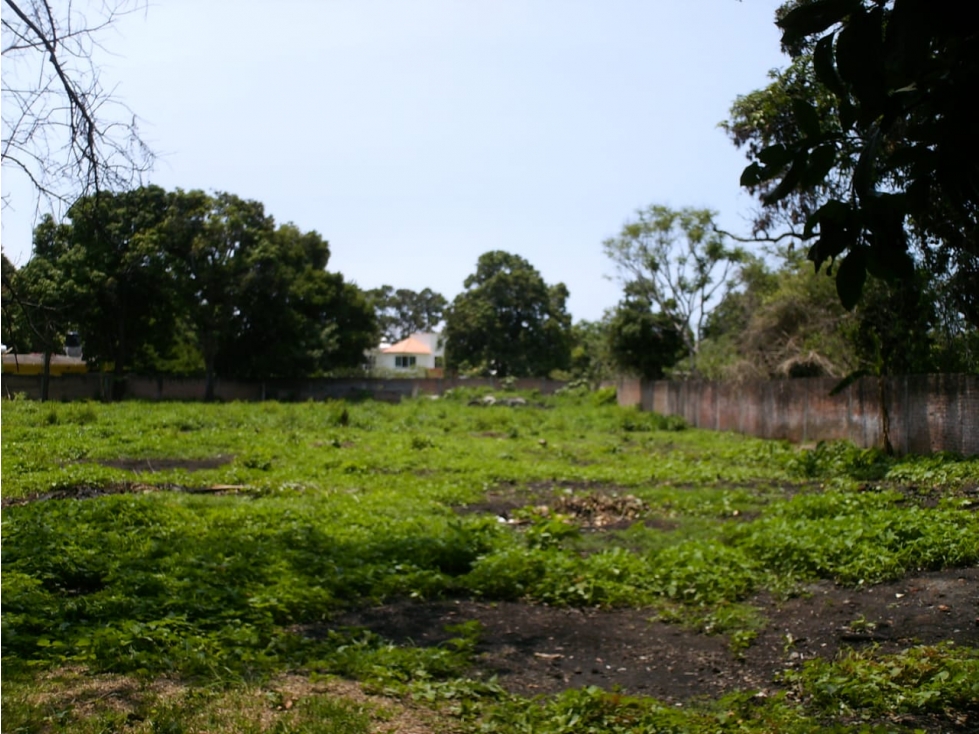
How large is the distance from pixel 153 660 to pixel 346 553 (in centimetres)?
285

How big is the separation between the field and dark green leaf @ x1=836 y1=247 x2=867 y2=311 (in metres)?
2.36

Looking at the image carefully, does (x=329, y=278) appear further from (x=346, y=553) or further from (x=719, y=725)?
(x=719, y=725)

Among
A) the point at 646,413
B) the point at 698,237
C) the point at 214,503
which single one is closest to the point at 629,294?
the point at 698,237

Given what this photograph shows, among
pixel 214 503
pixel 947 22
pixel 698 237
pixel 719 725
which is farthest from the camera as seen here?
pixel 698 237

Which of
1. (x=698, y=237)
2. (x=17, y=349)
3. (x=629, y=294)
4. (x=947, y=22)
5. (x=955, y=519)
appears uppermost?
(x=698, y=237)

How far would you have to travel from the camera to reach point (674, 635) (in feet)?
19.5

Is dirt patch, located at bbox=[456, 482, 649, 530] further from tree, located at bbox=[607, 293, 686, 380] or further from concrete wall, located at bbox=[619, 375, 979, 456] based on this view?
tree, located at bbox=[607, 293, 686, 380]

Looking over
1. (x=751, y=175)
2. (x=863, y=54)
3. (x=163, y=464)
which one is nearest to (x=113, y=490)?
(x=163, y=464)

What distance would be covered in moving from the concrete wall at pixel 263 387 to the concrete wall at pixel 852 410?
13856 mm

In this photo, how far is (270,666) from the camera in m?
4.70

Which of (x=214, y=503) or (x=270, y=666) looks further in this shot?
(x=214, y=503)

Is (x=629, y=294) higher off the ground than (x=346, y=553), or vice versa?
(x=629, y=294)

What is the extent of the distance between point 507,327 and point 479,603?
4612 cm

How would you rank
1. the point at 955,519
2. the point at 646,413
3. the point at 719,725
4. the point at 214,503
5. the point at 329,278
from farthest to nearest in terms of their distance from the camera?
the point at 329,278
the point at 646,413
the point at 214,503
the point at 955,519
the point at 719,725
